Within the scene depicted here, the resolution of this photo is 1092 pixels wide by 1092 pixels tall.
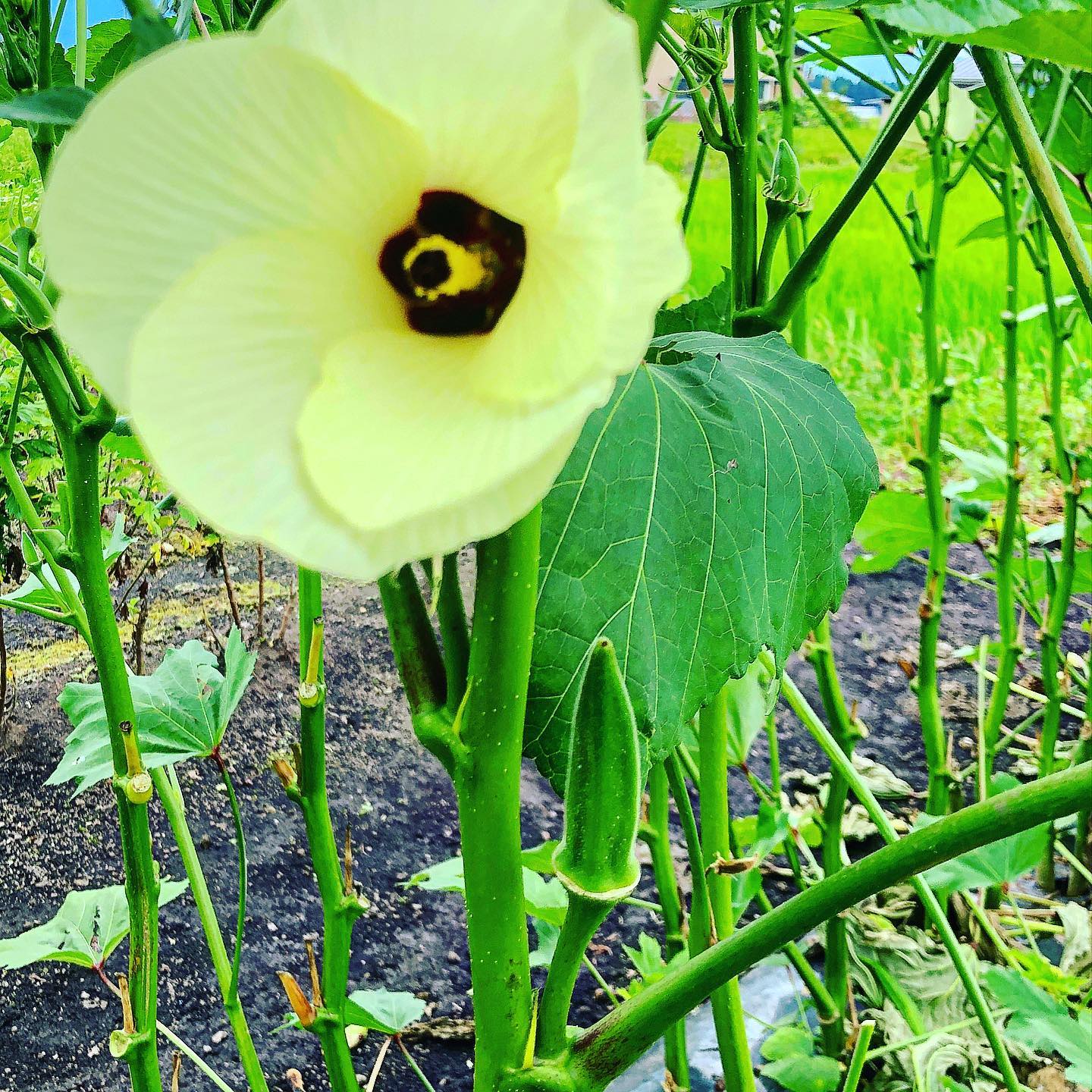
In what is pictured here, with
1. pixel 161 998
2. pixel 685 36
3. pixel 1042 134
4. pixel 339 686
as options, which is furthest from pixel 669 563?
pixel 339 686

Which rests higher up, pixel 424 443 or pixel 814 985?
pixel 424 443

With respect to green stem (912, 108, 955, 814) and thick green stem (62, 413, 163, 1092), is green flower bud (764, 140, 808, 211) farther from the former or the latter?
green stem (912, 108, 955, 814)

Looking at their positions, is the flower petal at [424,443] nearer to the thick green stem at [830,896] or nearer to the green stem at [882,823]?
the thick green stem at [830,896]

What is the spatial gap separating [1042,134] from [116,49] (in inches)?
29.7

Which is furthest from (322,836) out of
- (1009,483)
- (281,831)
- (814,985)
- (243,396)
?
(281,831)

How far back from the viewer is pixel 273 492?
0.15 meters

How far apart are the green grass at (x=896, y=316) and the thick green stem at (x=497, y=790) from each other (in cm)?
169

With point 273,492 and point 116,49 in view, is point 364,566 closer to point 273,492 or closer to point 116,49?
point 273,492

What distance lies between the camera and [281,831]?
4.37 ft

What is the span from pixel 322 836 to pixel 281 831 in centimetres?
95

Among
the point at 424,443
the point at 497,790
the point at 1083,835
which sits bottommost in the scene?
the point at 1083,835

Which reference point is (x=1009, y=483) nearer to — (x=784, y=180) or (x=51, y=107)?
(x=784, y=180)

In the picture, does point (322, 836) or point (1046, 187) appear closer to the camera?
point (1046, 187)

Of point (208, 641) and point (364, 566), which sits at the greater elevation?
point (364, 566)
